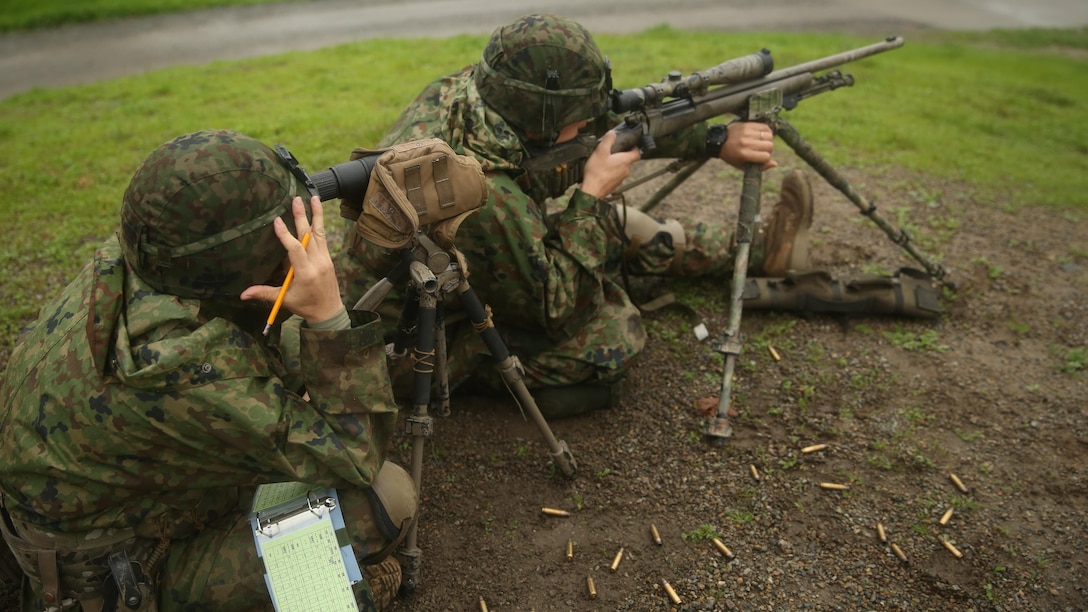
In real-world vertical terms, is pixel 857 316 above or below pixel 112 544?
below

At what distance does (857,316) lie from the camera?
5.79 m

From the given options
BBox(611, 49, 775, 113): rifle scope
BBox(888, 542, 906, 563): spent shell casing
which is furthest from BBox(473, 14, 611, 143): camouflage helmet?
BBox(888, 542, 906, 563): spent shell casing

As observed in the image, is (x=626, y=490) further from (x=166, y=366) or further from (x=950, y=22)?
(x=950, y=22)

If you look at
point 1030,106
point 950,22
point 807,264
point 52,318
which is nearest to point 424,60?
point 807,264

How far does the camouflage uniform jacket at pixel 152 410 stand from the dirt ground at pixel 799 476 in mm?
1173

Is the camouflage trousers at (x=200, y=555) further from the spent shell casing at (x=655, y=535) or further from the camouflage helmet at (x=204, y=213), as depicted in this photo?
the spent shell casing at (x=655, y=535)

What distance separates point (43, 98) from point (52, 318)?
8.86 meters

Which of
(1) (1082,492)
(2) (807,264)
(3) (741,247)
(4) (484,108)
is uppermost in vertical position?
(4) (484,108)

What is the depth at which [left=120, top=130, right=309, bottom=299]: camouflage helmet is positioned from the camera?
8.89ft

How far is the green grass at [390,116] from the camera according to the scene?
7172mm

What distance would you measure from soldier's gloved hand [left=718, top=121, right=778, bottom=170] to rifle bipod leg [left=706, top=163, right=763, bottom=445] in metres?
0.07

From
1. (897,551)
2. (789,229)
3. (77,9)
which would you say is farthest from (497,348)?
(77,9)

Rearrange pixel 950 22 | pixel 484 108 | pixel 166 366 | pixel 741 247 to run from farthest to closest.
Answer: pixel 950 22, pixel 741 247, pixel 484 108, pixel 166 366

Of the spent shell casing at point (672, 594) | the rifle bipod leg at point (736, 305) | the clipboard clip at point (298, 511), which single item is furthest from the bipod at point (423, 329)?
the rifle bipod leg at point (736, 305)
